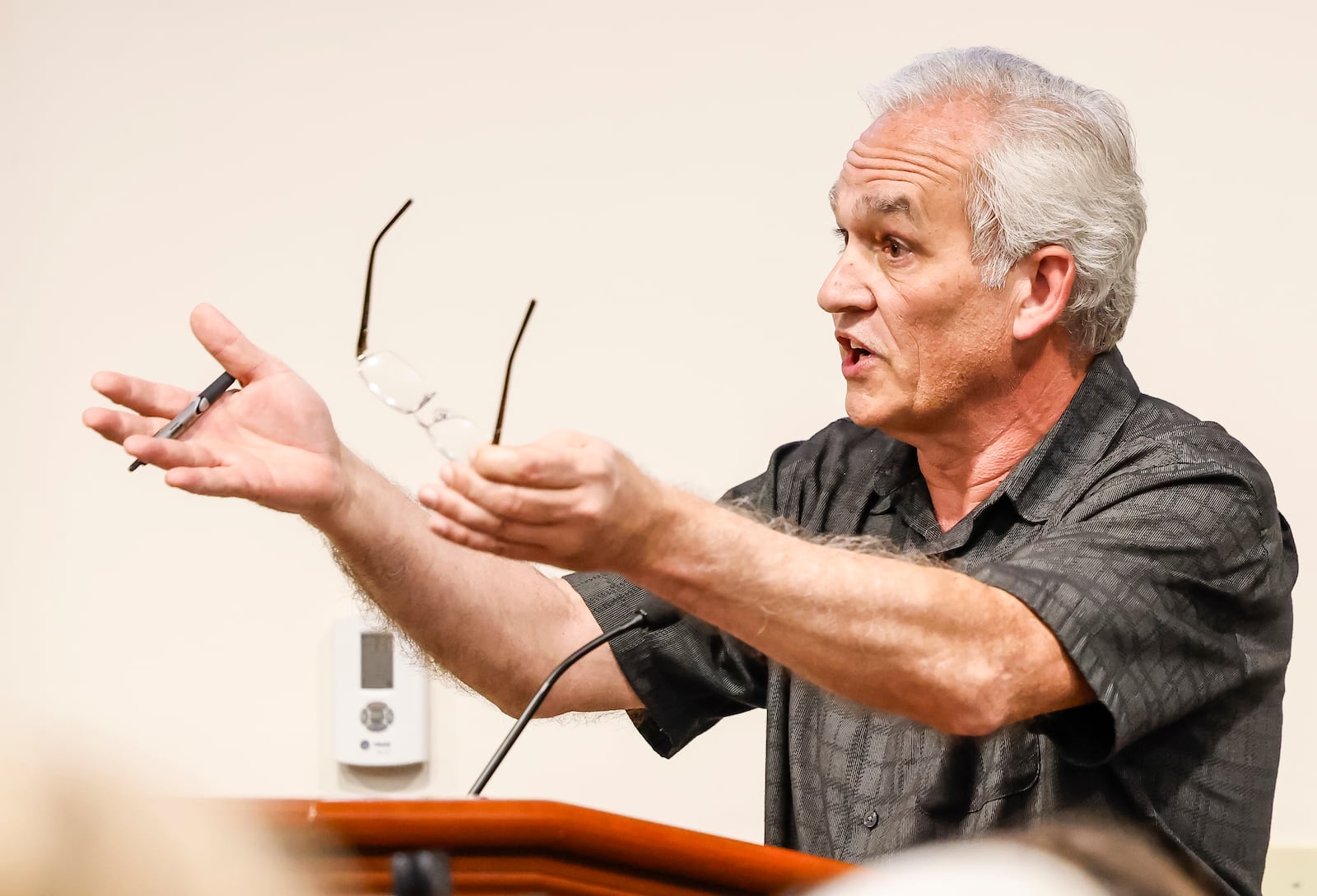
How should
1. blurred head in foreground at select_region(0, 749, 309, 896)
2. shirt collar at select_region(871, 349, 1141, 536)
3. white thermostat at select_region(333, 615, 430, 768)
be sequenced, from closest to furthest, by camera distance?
blurred head in foreground at select_region(0, 749, 309, 896) → shirt collar at select_region(871, 349, 1141, 536) → white thermostat at select_region(333, 615, 430, 768)

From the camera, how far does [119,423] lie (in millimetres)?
1224

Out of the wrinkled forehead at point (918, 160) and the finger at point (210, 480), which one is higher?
the wrinkled forehead at point (918, 160)

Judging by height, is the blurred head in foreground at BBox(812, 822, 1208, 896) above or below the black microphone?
above

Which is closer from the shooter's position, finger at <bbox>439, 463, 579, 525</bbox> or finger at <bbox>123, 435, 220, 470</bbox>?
finger at <bbox>439, 463, 579, 525</bbox>

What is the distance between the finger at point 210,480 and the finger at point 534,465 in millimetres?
307

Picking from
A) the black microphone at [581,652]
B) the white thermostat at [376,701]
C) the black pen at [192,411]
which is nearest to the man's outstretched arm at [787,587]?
the black microphone at [581,652]

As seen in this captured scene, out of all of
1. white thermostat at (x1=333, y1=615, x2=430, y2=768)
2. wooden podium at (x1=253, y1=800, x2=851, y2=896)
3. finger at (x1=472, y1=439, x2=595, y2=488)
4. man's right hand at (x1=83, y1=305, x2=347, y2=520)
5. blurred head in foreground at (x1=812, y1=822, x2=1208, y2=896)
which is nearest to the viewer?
blurred head in foreground at (x1=812, y1=822, x2=1208, y2=896)

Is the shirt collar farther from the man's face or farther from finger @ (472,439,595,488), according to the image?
finger @ (472,439,595,488)

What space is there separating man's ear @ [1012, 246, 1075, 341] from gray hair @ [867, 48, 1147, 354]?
0.4 inches

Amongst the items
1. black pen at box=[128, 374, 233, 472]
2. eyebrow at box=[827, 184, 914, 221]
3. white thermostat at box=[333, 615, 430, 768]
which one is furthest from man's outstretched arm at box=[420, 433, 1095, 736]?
white thermostat at box=[333, 615, 430, 768]

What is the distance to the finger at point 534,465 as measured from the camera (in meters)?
0.95

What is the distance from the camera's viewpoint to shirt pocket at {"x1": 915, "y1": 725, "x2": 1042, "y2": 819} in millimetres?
1420

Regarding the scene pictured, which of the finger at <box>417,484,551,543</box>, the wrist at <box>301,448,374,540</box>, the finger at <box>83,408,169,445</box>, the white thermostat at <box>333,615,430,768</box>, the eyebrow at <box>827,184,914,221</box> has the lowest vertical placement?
the white thermostat at <box>333,615,430,768</box>

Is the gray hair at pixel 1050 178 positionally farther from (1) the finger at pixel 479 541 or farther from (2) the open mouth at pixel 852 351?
(1) the finger at pixel 479 541
